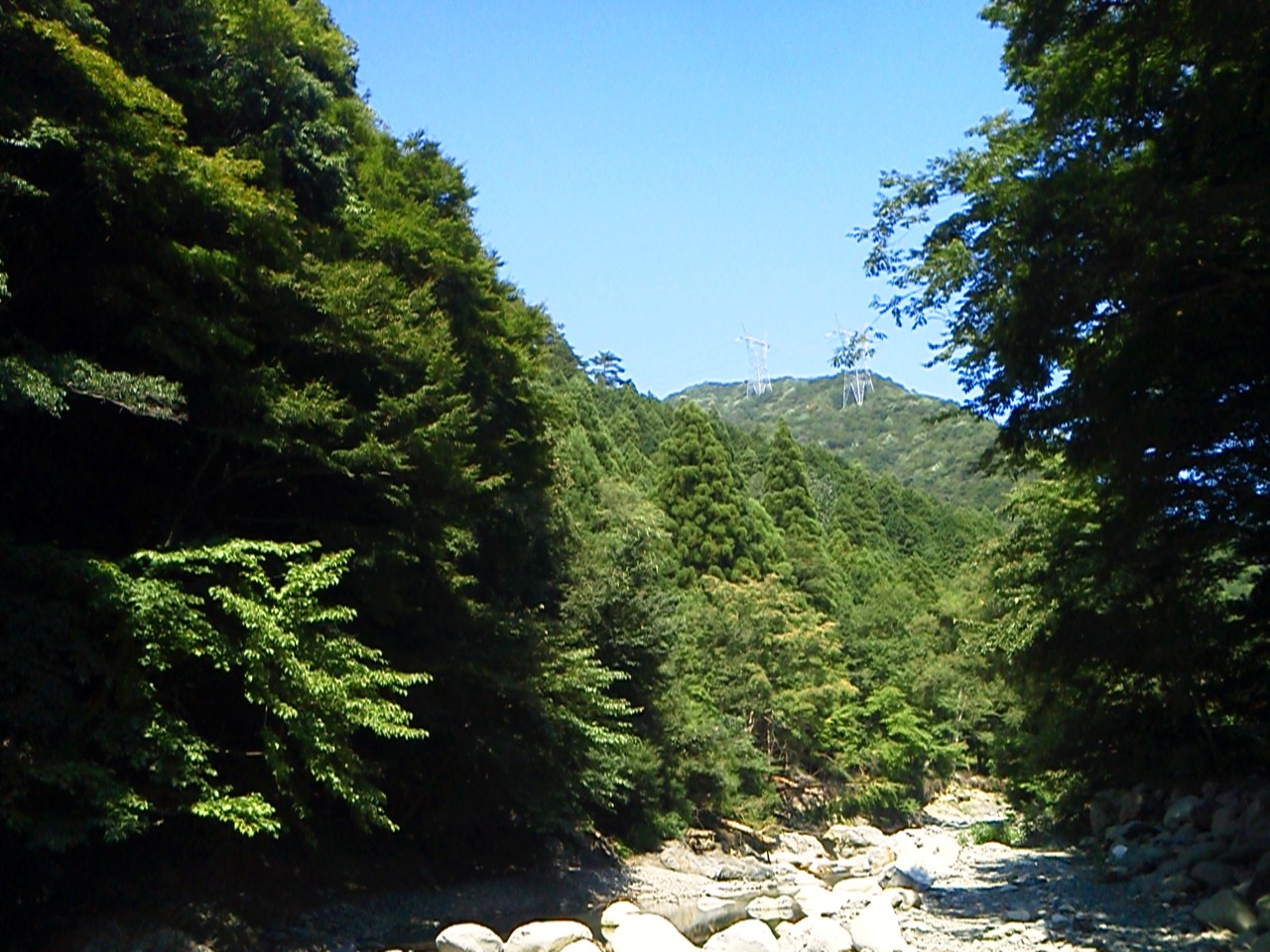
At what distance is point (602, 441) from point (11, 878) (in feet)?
130

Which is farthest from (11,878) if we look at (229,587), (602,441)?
(602,441)

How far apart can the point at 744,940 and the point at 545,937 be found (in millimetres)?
2819

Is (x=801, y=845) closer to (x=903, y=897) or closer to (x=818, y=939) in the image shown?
(x=903, y=897)

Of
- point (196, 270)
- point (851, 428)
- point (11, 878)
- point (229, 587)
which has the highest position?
point (851, 428)

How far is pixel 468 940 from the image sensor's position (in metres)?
13.0

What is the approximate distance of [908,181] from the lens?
10727mm

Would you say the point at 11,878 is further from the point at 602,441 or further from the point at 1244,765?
the point at 602,441

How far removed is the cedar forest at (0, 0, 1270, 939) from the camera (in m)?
9.20

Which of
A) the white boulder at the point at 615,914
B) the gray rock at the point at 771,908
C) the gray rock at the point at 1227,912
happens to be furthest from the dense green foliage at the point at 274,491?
the gray rock at the point at 1227,912

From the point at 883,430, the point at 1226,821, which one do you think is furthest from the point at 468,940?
the point at 883,430

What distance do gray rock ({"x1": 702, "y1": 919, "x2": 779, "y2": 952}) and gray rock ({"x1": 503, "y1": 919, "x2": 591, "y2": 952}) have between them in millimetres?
2116

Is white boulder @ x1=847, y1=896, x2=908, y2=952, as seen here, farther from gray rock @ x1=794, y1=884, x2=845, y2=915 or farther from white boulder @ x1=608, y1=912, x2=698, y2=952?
gray rock @ x1=794, y1=884, x2=845, y2=915

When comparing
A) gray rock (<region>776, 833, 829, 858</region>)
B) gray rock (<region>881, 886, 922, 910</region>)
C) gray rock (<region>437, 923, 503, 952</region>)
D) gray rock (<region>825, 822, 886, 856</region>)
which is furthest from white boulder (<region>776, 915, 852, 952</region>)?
gray rock (<region>825, 822, 886, 856</region>)

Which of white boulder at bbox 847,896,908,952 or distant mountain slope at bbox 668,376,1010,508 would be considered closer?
white boulder at bbox 847,896,908,952
